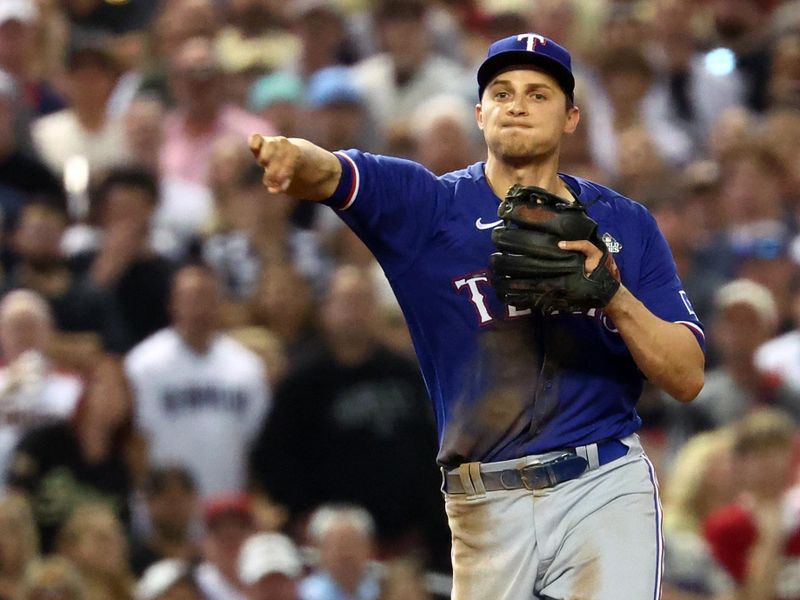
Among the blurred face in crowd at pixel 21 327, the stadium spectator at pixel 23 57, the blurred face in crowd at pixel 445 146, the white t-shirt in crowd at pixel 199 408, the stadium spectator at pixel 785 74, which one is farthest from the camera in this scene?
the stadium spectator at pixel 785 74

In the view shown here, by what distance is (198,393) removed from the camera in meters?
8.58

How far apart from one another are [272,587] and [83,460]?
121 centimetres

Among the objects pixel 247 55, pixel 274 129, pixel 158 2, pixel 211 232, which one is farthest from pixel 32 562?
pixel 158 2

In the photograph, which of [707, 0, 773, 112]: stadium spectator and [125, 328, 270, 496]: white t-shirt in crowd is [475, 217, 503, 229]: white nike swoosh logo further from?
[707, 0, 773, 112]: stadium spectator

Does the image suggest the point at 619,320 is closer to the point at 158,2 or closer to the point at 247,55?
the point at 247,55

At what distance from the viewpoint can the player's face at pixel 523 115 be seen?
15.7ft

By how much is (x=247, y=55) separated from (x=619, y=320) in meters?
6.83

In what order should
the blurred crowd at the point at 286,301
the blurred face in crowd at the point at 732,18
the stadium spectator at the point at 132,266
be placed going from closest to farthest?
the blurred crowd at the point at 286,301, the stadium spectator at the point at 132,266, the blurred face in crowd at the point at 732,18

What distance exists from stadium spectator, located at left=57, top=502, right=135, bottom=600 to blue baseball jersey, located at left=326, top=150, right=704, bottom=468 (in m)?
3.33

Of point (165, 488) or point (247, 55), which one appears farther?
point (247, 55)

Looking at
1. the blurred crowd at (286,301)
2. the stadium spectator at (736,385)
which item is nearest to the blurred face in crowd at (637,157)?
the blurred crowd at (286,301)

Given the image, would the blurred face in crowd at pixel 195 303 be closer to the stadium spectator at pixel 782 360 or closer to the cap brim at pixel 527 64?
the stadium spectator at pixel 782 360

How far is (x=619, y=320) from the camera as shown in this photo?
15.1ft

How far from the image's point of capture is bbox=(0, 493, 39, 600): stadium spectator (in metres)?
7.67
